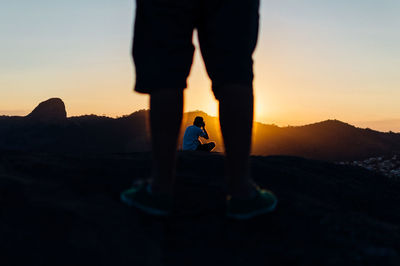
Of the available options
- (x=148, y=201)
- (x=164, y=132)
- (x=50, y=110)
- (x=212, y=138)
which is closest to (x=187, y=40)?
(x=164, y=132)

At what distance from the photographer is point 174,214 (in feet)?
6.19

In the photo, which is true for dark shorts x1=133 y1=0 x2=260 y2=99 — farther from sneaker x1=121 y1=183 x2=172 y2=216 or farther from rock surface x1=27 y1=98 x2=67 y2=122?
rock surface x1=27 y1=98 x2=67 y2=122

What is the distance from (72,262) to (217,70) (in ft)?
3.39

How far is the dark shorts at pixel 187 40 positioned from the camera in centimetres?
183

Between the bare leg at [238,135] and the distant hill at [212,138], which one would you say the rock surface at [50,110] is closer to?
the distant hill at [212,138]

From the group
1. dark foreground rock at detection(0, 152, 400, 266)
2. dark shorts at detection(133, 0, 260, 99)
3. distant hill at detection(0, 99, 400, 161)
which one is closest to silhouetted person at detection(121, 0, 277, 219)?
dark shorts at detection(133, 0, 260, 99)

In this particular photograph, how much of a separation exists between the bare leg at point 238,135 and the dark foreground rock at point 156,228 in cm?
18

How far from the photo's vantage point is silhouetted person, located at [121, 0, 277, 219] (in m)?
1.82

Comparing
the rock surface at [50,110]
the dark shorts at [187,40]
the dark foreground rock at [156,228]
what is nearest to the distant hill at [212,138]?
the rock surface at [50,110]

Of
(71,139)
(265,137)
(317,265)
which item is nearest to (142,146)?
(71,139)

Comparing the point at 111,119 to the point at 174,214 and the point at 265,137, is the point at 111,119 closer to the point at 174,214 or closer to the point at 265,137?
the point at 265,137

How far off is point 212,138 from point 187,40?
23513 mm

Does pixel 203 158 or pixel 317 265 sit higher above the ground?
pixel 203 158

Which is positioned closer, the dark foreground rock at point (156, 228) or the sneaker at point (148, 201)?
the dark foreground rock at point (156, 228)
